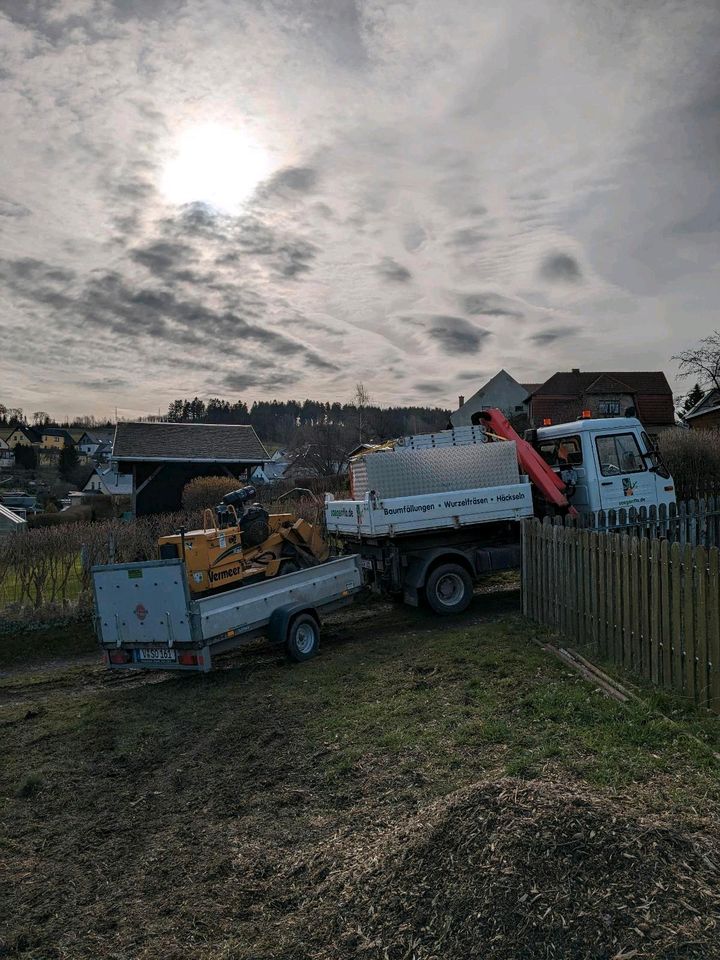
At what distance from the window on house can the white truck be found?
2 cm

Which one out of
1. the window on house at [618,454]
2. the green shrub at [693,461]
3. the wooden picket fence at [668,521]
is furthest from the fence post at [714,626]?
the green shrub at [693,461]

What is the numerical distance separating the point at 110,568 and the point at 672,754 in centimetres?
647

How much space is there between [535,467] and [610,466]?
4.18 feet

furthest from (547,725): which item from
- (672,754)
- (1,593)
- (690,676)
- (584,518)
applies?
(1,593)

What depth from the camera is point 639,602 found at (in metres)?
6.77

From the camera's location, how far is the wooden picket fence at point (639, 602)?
5707mm

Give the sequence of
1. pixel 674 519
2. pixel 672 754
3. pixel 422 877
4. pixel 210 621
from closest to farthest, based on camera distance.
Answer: pixel 422 877
pixel 672 754
pixel 210 621
pixel 674 519

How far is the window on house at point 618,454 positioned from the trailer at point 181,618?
5710mm

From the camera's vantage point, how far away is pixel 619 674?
6.74m

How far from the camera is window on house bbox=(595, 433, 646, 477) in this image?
12.0m

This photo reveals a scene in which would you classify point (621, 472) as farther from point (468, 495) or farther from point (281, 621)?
point (281, 621)

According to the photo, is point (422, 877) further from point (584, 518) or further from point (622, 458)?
point (622, 458)

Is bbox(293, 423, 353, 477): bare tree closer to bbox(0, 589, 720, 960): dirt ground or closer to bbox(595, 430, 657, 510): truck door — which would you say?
bbox(595, 430, 657, 510): truck door

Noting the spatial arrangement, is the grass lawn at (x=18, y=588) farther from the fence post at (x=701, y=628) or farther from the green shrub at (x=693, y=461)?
the green shrub at (x=693, y=461)
